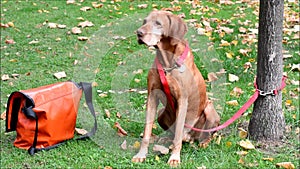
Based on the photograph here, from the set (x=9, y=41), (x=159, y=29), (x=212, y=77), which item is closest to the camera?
(x=159, y=29)

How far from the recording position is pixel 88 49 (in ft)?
23.8

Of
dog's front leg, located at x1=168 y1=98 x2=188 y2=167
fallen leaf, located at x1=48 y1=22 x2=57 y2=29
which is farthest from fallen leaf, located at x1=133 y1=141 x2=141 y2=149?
fallen leaf, located at x1=48 y1=22 x2=57 y2=29

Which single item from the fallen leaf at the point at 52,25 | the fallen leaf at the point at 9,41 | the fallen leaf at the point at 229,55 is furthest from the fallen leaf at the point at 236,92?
the fallen leaf at the point at 52,25

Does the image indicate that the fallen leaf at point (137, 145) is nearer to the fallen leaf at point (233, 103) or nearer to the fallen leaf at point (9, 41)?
the fallen leaf at point (233, 103)

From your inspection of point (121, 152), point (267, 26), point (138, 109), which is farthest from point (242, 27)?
point (121, 152)

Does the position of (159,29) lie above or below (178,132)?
above

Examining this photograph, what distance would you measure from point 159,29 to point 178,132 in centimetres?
90

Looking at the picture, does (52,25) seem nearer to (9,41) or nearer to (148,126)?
(9,41)

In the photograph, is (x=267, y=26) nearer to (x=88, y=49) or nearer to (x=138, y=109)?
(x=138, y=109)

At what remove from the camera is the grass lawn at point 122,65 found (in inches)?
162

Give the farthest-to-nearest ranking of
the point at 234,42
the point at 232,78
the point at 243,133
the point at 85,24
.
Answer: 1. the point at 85,24
2. the point at 234,42
3. the point at 232,78
4. the point at 243,133

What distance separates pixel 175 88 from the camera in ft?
12.8

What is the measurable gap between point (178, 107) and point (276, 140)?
1007 millimetres

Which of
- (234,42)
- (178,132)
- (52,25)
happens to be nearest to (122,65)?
(234,42)
